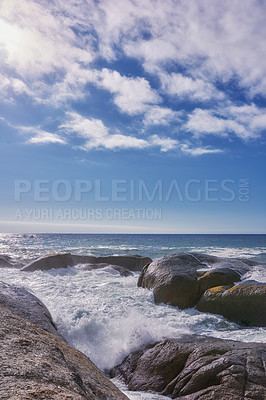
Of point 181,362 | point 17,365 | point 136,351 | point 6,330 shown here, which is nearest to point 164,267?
point 136,351

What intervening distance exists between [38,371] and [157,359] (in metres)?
3.42

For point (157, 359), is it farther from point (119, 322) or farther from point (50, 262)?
point (50, 262)

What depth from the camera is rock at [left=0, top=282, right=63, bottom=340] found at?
522 centimetres

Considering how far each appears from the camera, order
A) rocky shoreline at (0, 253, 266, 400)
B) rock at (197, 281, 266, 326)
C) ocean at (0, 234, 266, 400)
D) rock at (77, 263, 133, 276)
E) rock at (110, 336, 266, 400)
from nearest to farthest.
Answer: rocky shoreline at (0, 253, 266, 400), rock at (110, 336, 266, 400), ocean at (0, 234, 266, 400), rock at (197, 281, 266, 326), rock at (77, 263, 133, 276)

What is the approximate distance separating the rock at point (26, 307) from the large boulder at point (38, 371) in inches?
52.3

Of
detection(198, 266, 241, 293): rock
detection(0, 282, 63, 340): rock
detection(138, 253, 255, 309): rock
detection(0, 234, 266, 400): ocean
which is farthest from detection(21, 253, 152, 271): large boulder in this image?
detection(0, 282, 63, 340): rock

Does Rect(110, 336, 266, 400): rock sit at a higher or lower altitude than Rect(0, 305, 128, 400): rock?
lower

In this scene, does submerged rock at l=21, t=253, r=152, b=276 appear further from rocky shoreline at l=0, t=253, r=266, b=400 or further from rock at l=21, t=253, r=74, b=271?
rocky shoreline at l=0, t=253, r=266, b=400

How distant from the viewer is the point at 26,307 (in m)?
5.70

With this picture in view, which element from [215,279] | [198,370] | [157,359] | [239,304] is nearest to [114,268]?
[215,279]

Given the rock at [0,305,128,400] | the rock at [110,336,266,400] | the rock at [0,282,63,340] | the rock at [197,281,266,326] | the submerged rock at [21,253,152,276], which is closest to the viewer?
the rock at [0,305,128,400]

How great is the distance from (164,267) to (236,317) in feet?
12.0

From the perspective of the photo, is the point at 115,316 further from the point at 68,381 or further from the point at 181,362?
the point at 68,381

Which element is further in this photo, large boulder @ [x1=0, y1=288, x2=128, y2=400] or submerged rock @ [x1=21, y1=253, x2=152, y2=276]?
submerged rock @ [x1=21, y1=253, x2=152, y2=276]
